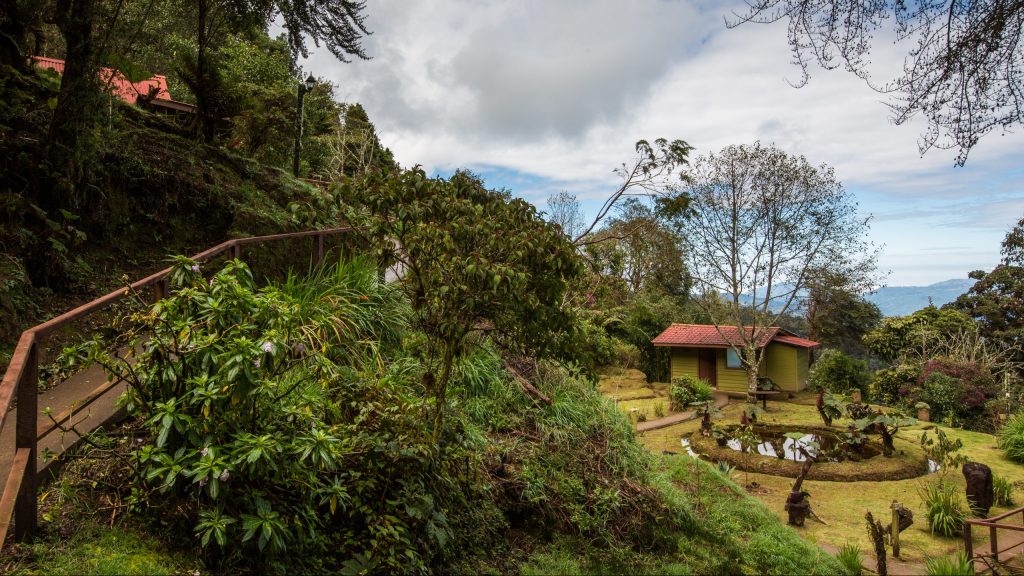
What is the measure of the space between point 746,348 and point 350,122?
21.6 metres

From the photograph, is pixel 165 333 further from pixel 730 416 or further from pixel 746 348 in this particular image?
pixel 746 348

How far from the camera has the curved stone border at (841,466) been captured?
39.4 ft

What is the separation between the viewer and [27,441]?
116 inches

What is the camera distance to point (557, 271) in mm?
4379

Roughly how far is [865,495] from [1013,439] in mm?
5758

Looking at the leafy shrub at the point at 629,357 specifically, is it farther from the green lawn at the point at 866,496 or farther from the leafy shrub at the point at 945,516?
the leafy shrub at the point at 945,516

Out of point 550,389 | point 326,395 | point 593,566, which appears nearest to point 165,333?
point 326,395

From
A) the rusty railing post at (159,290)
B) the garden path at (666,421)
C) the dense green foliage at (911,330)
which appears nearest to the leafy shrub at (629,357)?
the garden path at (666,421)

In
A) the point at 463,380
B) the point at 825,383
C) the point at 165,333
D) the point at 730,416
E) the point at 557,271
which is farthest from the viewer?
the point at 825,383

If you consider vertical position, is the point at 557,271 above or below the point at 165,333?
above

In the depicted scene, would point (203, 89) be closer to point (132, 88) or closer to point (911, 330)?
point (132, 88)

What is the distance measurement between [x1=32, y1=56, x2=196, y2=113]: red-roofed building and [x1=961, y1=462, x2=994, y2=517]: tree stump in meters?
14.4

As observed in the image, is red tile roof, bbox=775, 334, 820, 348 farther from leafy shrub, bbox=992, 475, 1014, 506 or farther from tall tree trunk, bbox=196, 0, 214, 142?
tall tree trunk, bbox=196, 0, 214, 142

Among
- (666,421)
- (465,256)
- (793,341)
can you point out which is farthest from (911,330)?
(465,256)
